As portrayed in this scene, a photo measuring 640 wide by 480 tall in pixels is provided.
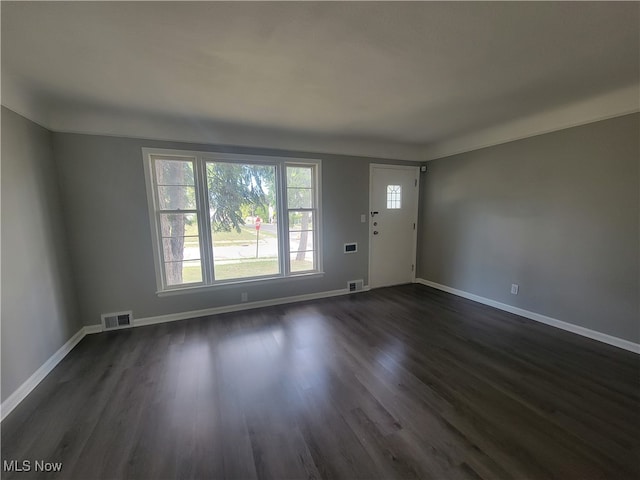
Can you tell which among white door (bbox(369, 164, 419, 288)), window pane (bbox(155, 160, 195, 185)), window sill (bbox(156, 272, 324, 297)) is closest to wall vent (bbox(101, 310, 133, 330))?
window sill (bbox(156, 272, 324, 297))

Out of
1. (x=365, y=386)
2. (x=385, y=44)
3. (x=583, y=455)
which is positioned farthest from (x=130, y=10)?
(x=583, y=455)

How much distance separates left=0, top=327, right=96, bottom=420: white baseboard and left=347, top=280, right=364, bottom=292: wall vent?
134 inches

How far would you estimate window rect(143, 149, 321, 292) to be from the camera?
121 inches

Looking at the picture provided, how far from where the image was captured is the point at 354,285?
4.18 meters

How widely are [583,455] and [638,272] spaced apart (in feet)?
6.43

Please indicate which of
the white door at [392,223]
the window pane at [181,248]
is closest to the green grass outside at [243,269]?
the window pane at [181,248]

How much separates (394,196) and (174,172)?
11.0ft

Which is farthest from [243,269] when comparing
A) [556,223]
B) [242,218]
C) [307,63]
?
[556,223]

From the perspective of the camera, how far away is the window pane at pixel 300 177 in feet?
12.0

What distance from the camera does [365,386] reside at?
1948 mm

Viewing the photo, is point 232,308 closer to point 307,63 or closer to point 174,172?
point 174,172

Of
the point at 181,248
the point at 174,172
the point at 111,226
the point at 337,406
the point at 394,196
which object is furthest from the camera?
the point at 394,196

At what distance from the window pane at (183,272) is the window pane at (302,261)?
1.26 meters

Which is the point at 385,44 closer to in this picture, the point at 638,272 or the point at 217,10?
the point at 217,10
